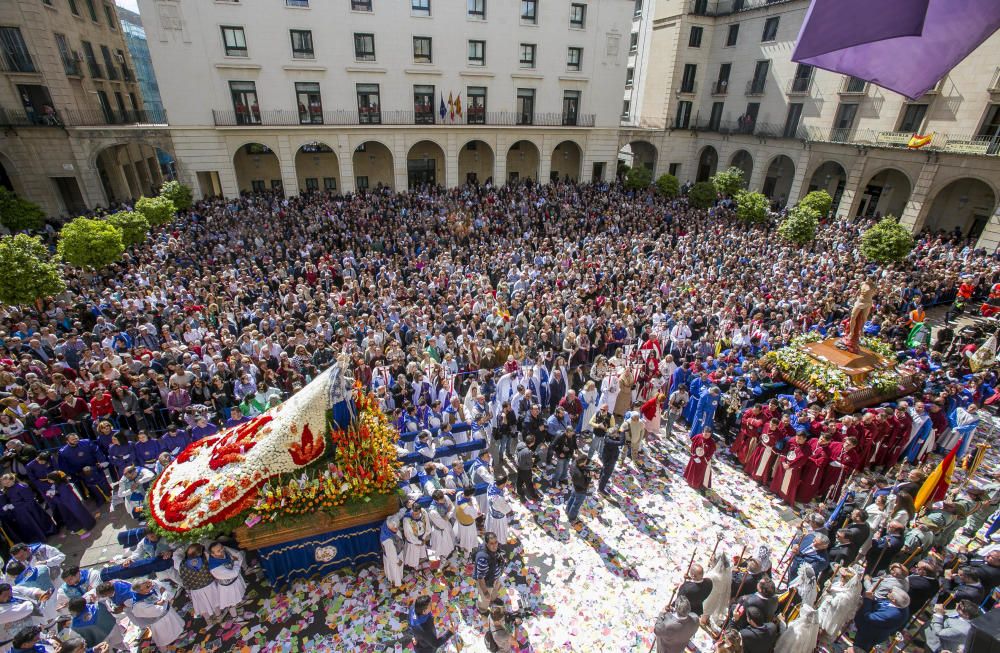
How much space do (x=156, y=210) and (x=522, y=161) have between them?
76.9 ft

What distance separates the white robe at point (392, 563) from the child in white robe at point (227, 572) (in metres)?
1.93

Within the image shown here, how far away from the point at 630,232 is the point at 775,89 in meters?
19.3

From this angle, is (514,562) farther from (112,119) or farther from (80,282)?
(112,119)

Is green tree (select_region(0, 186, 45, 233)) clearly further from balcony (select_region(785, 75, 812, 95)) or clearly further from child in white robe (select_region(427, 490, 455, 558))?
balcony (select_region(785, 75, 812, 95))

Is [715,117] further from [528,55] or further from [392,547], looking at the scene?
[392,547]

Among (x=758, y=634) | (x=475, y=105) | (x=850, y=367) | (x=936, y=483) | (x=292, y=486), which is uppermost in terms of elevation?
(x=475, y=105)

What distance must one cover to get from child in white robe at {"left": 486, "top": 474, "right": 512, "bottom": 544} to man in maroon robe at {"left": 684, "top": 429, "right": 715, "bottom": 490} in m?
3.92

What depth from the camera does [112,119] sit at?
30.4 m

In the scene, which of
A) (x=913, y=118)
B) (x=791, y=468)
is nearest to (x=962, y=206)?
(x=913, y=118)

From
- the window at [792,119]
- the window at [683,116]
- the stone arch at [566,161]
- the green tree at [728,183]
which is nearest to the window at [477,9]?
the stone arch at [566,161]

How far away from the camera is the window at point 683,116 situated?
124ft

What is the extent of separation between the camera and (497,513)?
7438mm

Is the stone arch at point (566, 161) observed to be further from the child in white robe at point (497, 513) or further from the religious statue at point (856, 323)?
the child in white robe at point (497, 513)

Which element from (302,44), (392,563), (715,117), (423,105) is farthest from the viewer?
(715,117)
